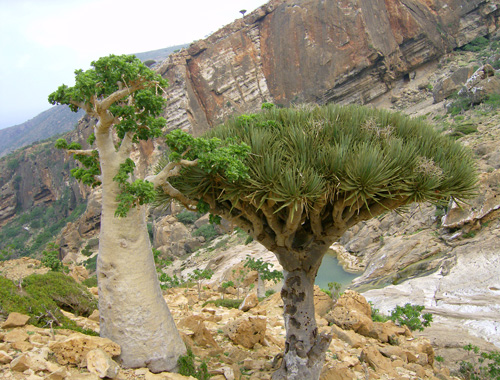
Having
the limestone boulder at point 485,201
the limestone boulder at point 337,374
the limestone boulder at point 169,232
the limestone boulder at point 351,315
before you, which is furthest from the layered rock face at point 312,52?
the limestone boulder at point 337,374

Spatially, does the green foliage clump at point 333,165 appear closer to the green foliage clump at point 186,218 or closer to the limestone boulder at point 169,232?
the limestone boulder at point 169,232

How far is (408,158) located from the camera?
17.7 feet

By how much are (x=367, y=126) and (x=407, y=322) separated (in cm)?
604

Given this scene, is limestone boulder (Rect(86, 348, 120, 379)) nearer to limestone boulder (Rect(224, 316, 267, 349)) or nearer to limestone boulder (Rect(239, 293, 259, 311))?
limestone boulder (Rect(224, 316, 267, 349))

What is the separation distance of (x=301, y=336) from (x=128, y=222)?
10.9 ft

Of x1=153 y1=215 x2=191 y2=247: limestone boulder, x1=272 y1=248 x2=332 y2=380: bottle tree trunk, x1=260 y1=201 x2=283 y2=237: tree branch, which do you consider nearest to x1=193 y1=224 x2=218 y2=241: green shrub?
x1=153 y1=215 x2=191 y2=247: limestone boulder

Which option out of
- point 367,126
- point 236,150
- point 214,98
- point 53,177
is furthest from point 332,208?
point 53,177

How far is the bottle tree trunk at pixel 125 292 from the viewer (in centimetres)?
497

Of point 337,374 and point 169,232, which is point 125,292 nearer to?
point 337,374

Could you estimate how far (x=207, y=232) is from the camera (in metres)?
33.4

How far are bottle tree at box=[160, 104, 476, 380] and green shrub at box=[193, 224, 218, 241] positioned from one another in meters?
27.0

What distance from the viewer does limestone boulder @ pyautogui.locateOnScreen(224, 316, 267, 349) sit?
24.7 ft

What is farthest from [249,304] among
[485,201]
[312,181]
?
[485,201]

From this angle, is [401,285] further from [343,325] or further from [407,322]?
[343,325]
